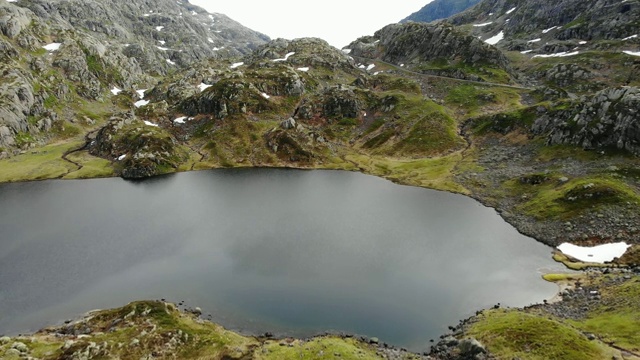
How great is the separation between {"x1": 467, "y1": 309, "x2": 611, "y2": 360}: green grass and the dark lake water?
563 centimetres

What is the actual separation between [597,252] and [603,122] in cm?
5339

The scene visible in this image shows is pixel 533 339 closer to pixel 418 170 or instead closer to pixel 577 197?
pixel 577 197

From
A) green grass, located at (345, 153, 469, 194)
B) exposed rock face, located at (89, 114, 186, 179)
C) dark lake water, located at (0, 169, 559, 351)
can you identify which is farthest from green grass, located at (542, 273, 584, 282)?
exposed rock face, located at (89, 114, 186, 179)

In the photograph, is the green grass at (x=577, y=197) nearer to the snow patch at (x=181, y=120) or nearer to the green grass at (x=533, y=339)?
the green grass at (x=533, y=339)

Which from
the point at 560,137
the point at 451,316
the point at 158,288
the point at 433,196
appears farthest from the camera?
the point at 560,137

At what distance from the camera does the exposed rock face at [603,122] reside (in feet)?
318

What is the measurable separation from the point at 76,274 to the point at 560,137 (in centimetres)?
12450

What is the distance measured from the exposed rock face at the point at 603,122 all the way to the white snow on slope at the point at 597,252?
40734mm

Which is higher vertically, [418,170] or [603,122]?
[603,122]

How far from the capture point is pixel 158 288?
5950 centimetres

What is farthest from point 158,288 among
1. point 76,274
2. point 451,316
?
point 451,316

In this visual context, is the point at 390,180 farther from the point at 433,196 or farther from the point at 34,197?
the point at 34,197

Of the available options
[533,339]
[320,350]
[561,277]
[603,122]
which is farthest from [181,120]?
[533,339]

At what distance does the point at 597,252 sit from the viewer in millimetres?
67500
